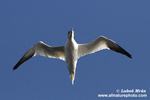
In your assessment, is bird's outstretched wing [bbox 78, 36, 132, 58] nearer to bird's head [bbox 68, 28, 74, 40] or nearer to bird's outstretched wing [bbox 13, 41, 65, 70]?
bird's head [bbox 68, 28, 74, 40]

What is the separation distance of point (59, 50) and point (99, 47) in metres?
1.95

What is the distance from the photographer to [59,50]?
49.8 feet

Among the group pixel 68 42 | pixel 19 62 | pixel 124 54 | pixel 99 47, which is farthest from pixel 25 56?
pixel 124 54

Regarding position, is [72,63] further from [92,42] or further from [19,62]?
[19,62]

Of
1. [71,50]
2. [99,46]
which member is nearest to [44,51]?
[71,50]

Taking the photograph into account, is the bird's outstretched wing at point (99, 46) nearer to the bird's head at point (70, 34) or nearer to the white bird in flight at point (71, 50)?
the white bird in flight at point (71, 50)

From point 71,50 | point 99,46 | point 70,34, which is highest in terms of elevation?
point 70,34

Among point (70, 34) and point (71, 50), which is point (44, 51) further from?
point (70, 34)

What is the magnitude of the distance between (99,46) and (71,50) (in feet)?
4.89

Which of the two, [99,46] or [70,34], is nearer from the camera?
[70,34]

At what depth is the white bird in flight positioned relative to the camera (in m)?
14.3

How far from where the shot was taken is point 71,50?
1432cm

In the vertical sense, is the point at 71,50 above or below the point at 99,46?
below

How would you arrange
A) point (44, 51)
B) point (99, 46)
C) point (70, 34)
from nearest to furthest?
point (70, 34)
point (99, 46)
point (44, 51)
